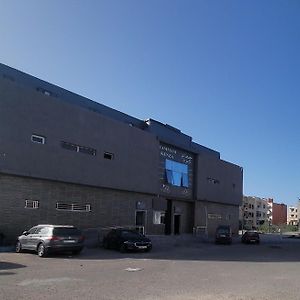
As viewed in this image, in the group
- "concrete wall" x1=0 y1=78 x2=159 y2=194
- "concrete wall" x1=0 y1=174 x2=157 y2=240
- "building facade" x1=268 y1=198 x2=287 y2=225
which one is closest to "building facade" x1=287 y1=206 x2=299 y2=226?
"building facade" x1=268 y1=198 x2=287 y2=225

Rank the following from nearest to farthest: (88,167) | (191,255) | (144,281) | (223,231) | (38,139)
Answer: (144,281), (191,255), (38,139), (88,167), (223,231)

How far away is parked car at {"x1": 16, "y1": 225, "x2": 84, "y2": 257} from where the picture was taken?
24.4 metres

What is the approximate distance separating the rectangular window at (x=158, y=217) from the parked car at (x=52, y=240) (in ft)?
67.2

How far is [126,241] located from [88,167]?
9034 millimetres

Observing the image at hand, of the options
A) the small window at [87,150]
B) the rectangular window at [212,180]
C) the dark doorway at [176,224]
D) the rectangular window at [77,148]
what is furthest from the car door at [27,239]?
the rectangular window at [212,180]

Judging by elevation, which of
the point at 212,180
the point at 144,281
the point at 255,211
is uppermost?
the point at 255,211

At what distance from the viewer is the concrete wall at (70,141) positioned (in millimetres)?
30938

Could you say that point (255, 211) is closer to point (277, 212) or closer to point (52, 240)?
point (277, 212)

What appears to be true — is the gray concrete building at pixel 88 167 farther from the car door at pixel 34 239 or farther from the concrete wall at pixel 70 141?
the car door at pixel 34 239

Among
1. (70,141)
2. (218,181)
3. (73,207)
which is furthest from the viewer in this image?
(218,181)

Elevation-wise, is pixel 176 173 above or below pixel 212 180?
below

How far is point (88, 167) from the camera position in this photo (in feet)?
122

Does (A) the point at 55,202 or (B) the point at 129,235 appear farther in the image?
(A) the point at 55,202

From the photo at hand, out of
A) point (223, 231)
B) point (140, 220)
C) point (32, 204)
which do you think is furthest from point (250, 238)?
point (32, 204)
